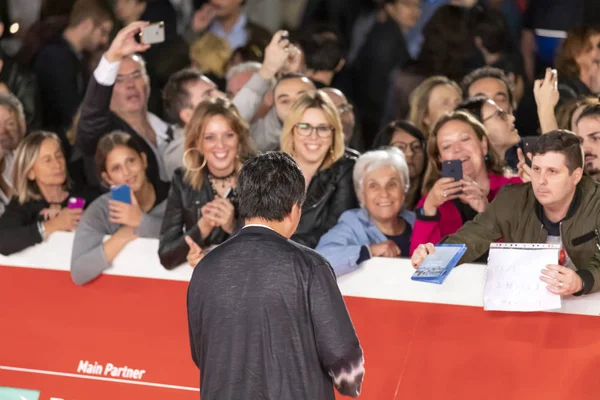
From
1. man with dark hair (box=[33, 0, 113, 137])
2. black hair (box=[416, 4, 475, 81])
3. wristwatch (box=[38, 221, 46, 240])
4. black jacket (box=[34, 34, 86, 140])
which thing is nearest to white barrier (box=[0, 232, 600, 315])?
wristwatch (box=[38, 221, 46, 240])

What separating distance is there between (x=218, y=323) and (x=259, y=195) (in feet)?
1.68

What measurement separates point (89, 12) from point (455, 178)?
4384 mm

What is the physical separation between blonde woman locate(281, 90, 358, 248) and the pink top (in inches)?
18.3

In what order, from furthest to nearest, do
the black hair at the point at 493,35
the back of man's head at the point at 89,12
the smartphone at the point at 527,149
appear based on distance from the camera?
the back of man's head at the point at 89,12 < the black hair at the point at 493,35 < the smartphone at the point at 527,149

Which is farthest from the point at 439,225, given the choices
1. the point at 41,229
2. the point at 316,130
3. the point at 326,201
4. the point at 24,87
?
the point at 24,87

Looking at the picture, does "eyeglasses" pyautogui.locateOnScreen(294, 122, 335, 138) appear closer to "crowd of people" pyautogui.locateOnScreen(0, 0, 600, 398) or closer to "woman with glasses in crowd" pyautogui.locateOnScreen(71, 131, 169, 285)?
"crowd of people" pyautogui.locateOnScreen(0, 0, 600, 398)

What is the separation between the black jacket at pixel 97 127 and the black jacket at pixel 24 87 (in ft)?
3.71

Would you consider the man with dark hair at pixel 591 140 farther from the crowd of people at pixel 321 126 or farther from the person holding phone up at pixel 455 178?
the person holding phone up at pixel 455 178

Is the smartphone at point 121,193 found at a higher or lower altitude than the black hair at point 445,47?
lower

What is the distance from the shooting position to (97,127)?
7.32m

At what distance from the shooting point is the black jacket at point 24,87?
337 inches

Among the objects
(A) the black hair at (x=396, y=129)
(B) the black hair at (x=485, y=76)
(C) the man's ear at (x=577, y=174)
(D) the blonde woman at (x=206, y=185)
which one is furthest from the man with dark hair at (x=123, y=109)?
(C) the man's ear at (x=577, y=174)

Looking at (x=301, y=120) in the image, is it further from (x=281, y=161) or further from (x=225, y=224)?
(x=281, y=161)

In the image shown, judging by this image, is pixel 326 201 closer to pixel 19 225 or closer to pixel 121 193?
pixel 121 193
